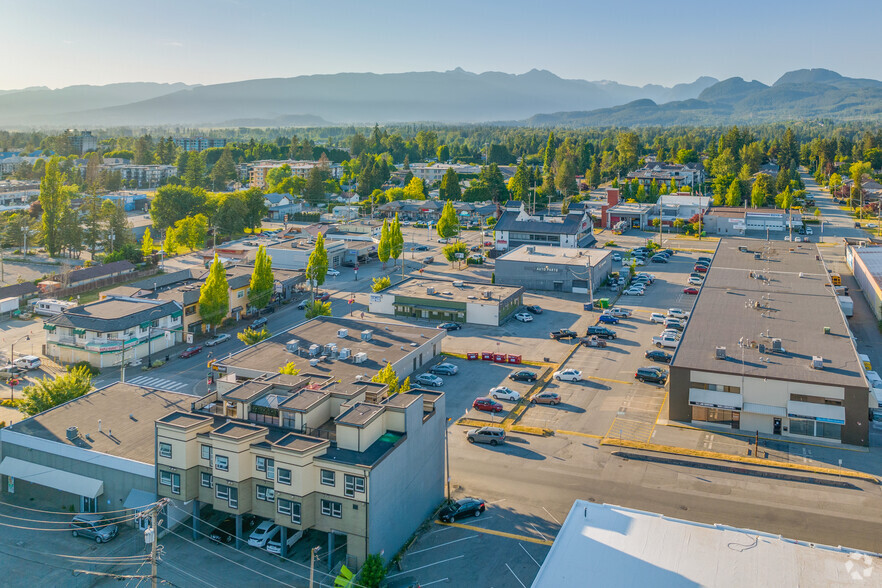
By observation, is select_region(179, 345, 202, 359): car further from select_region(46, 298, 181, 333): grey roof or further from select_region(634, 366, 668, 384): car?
select_region(634, 366, 668, 384): car

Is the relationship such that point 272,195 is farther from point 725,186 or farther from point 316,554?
point 316,554

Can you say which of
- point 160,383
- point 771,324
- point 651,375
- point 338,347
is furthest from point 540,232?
point 160,383

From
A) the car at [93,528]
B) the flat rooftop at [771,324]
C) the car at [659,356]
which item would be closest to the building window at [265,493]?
the car at [93,528]

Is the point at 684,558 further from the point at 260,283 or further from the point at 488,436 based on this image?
the point at 260,283

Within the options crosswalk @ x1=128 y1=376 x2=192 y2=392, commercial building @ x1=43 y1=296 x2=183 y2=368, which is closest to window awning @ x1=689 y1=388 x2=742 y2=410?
crosswalk @ x1=128 y1=376 x2=192 y2=392

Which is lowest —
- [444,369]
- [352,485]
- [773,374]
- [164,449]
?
[444,369]

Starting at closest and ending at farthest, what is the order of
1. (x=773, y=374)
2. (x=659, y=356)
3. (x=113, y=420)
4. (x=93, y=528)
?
(x=93, y=528)
(x=113, y=420)
(x=773, y=374)
(x=659, y=356)

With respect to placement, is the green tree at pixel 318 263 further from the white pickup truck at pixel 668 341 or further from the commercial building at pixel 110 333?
the white pickup truck at pixel 668 341
